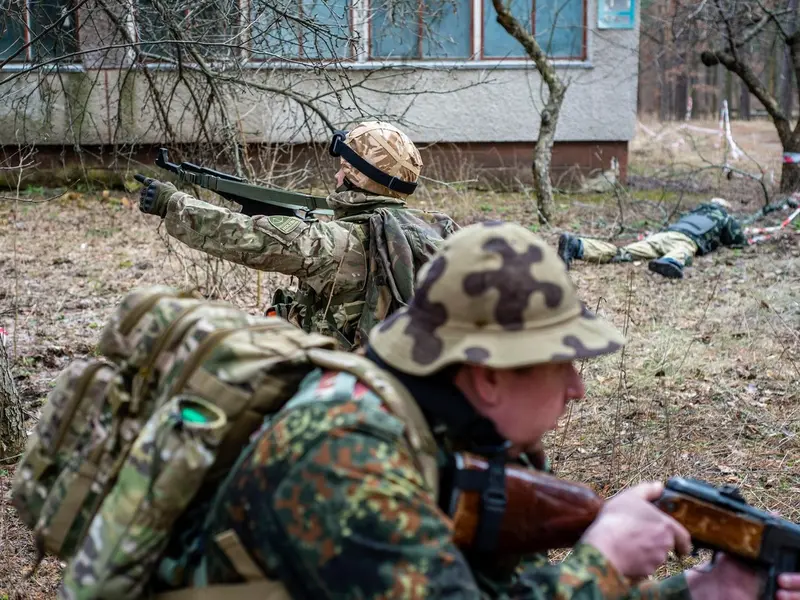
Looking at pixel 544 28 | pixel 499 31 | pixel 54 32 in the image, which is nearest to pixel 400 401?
pixel 54 32

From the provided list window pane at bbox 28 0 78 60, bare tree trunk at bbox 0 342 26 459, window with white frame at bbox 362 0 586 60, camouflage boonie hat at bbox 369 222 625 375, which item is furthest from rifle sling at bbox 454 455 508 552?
window with white frame at bbox 362 0 586 60

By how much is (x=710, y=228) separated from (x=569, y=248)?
1.89 metres

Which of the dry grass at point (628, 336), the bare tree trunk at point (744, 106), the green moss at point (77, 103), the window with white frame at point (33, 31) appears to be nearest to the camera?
the window with white frame at point (33, 31)

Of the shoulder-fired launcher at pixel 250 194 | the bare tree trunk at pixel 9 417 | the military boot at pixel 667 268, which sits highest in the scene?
the shoulder-fired launcher at pixel 250 194

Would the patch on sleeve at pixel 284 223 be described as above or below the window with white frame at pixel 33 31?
below

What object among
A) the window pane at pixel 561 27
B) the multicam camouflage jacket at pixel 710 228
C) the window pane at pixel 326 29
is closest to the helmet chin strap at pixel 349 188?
the window pane at pixel 326 29

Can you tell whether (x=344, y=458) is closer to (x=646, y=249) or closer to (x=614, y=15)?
(x=646, y=249)

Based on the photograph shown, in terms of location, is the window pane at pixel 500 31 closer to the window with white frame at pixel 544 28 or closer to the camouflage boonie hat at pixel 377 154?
the window with white frame at pixel 544 28

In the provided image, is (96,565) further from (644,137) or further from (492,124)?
(644,137)

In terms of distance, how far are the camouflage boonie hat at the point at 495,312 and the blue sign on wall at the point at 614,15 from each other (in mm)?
12715

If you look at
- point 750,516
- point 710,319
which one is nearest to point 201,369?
point 750,516

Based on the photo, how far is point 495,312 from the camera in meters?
1.74

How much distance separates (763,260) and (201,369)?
880 centimetres

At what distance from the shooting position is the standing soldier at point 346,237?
4.23 metres
